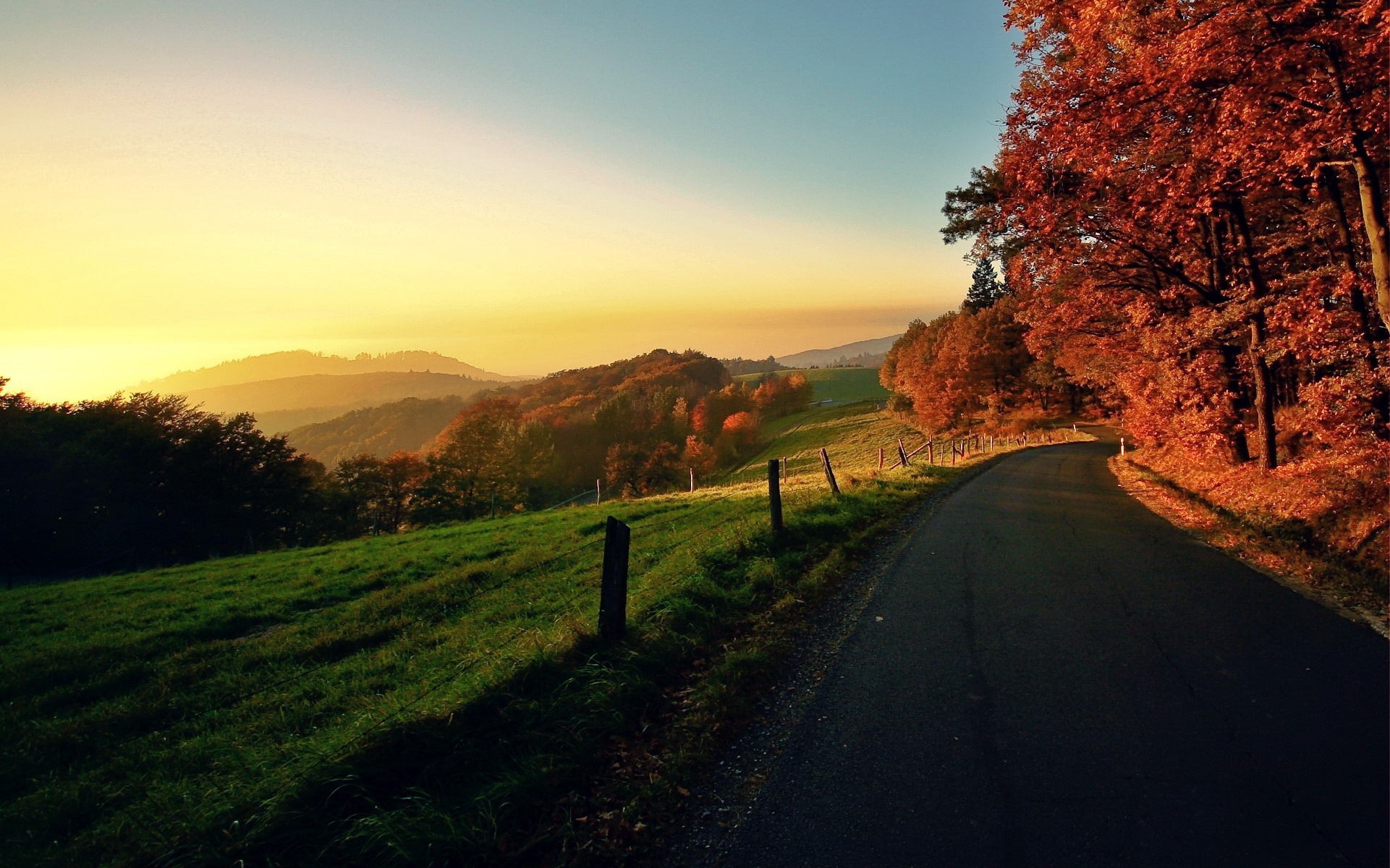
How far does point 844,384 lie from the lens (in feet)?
487

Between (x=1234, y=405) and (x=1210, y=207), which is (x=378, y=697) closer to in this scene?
(x=1210, y=207)

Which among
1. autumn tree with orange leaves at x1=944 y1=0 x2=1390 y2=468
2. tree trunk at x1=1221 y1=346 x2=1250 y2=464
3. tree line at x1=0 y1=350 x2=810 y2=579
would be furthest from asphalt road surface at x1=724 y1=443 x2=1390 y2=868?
tree line at x1=0 y1=350 x2=810 y2=579

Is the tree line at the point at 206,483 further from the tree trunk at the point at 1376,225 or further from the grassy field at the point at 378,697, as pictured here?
the tree trunk at the point at 1376,225

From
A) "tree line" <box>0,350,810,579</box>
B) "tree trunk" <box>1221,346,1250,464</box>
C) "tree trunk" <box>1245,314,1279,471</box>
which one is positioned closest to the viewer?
"tree trunk" <box>1245,314,1279,471</box>

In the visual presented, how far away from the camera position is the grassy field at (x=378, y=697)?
13.1 ft

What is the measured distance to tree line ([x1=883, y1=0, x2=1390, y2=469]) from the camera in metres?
9.23

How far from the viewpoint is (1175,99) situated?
10523 millimetres

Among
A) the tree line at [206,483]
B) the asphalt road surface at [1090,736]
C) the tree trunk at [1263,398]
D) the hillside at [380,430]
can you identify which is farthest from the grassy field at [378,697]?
the hillside at [380,430]

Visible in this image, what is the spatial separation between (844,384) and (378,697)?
148218mm

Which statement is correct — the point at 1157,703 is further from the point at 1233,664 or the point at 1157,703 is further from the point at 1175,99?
the point at 1175,99

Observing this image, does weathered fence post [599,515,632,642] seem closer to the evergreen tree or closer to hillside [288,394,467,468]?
the evergreen tree

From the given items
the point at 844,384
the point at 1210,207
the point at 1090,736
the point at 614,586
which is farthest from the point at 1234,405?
the point at 844,384

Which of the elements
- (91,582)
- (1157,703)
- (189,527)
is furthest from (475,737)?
(189,527)

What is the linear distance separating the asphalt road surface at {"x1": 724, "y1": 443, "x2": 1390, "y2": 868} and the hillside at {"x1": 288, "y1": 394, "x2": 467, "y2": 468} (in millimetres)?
170375
